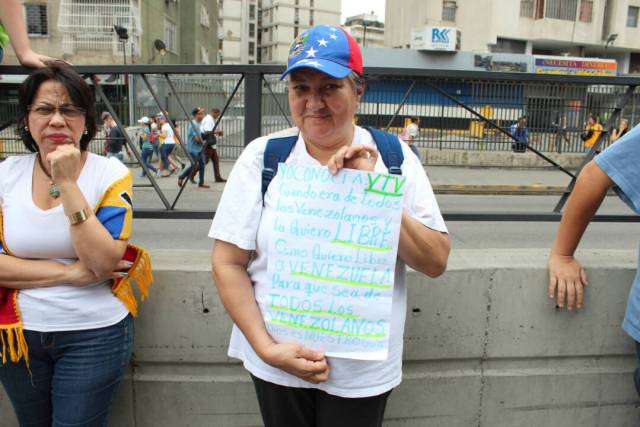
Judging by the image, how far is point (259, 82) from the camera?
2953mm

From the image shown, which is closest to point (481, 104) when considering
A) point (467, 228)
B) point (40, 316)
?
point (40, 316)

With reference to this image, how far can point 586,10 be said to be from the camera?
43812mm

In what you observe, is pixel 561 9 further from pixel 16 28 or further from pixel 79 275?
pixel 79 275

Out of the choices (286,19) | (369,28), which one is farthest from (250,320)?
(369,28)

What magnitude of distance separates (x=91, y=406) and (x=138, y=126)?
9.84 metres

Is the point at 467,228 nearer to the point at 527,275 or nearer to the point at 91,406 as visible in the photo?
the point at 527,275

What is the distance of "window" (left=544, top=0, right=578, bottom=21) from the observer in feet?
137

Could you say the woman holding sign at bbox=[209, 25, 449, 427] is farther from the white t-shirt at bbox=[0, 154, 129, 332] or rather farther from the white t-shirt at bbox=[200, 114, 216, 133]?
the white t-shirt at bbox=[200, 114, 216, 133]

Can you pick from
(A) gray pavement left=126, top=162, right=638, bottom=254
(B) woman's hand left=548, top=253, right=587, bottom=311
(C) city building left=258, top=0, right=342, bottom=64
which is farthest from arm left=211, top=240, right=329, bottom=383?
(C) city building left=258, top=0, right=342, bottom=64

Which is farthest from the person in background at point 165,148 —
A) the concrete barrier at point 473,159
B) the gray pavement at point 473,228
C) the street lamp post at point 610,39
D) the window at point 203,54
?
the street lamp post at point 610,39

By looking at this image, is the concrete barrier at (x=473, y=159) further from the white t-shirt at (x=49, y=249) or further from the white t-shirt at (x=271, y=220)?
the white t-shirt at (x=49, y=249)

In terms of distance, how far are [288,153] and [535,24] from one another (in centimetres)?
4553

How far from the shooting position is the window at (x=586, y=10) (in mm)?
43469

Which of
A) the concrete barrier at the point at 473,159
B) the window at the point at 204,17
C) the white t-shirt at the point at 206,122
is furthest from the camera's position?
the window at the point at 204,17
